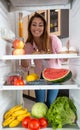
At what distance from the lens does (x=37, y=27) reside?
5.52 feet

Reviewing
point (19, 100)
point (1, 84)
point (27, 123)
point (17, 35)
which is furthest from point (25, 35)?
point (27, 123)

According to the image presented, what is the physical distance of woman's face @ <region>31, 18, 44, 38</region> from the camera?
5.45 ft

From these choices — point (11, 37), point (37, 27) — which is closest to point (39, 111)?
point (11, 37)

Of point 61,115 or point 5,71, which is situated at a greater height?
point 5,71

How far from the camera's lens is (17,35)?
1.65 meters

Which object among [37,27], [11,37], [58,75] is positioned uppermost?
[37,27]

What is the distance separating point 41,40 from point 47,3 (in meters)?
0.39

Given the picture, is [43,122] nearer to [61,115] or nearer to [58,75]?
[61,115]

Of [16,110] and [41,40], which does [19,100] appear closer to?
[16,110]

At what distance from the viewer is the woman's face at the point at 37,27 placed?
1660mm

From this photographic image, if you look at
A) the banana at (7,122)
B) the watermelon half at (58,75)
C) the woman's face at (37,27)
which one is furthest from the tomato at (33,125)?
the woman's face at (37,27)

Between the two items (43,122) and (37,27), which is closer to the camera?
(43,122)

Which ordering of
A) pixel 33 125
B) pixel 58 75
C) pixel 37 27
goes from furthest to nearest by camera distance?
1. pixel 37 27
2. pixel 58 75
3. pixel 33 125

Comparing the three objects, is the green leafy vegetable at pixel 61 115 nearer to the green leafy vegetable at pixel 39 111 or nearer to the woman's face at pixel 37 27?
the green leafy vegetable at pixel 39 111
